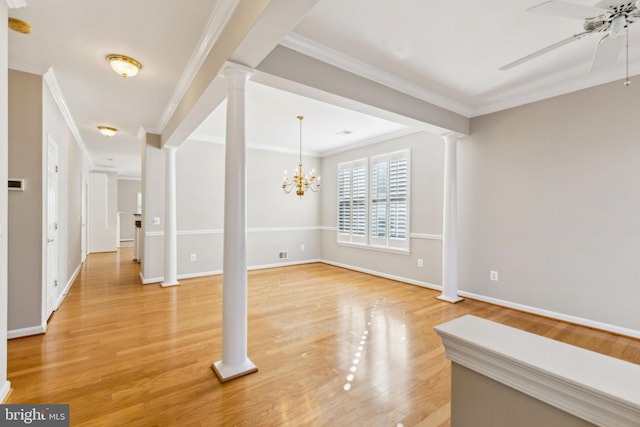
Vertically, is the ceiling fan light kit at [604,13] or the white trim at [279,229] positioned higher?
the ceiling fan light kit at [604,13]

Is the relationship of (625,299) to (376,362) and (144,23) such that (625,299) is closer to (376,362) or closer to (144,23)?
(376,362)

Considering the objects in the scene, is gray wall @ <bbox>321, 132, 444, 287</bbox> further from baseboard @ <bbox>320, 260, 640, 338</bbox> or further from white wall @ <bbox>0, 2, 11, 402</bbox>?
white wall @ <bbox>0, 2, 11, 402</bbox>

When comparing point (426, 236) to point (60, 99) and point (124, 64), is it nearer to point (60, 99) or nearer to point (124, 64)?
point (124, 64)

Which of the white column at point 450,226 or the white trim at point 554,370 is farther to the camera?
the white column at point 450,226

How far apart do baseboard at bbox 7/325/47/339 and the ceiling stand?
264 cm

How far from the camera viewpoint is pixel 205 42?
2500mm

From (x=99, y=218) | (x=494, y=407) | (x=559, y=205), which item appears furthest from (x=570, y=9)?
(x=99, y=218)

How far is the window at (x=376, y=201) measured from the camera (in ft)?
17.5

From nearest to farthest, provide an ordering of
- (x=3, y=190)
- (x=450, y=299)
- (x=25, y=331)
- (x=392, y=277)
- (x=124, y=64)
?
1. (x=3, y=190)
2. (x=124, y=64)
3. (x=25, y=331)
4. (x=450, y=299)
5. (x=392, y=277)

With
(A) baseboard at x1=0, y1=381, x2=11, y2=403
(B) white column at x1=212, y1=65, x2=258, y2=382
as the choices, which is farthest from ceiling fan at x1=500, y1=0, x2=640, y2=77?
(A) baseboard at x1=0, y1=381, x2=11, y2=403

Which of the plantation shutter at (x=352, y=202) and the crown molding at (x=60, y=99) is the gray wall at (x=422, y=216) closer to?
the plantation shutter at (x=352, y=202)

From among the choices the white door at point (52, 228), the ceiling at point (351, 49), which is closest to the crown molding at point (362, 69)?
the ceiling at point (351, 49)

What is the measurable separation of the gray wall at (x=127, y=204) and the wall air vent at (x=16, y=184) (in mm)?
9931

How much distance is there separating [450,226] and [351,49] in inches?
112
